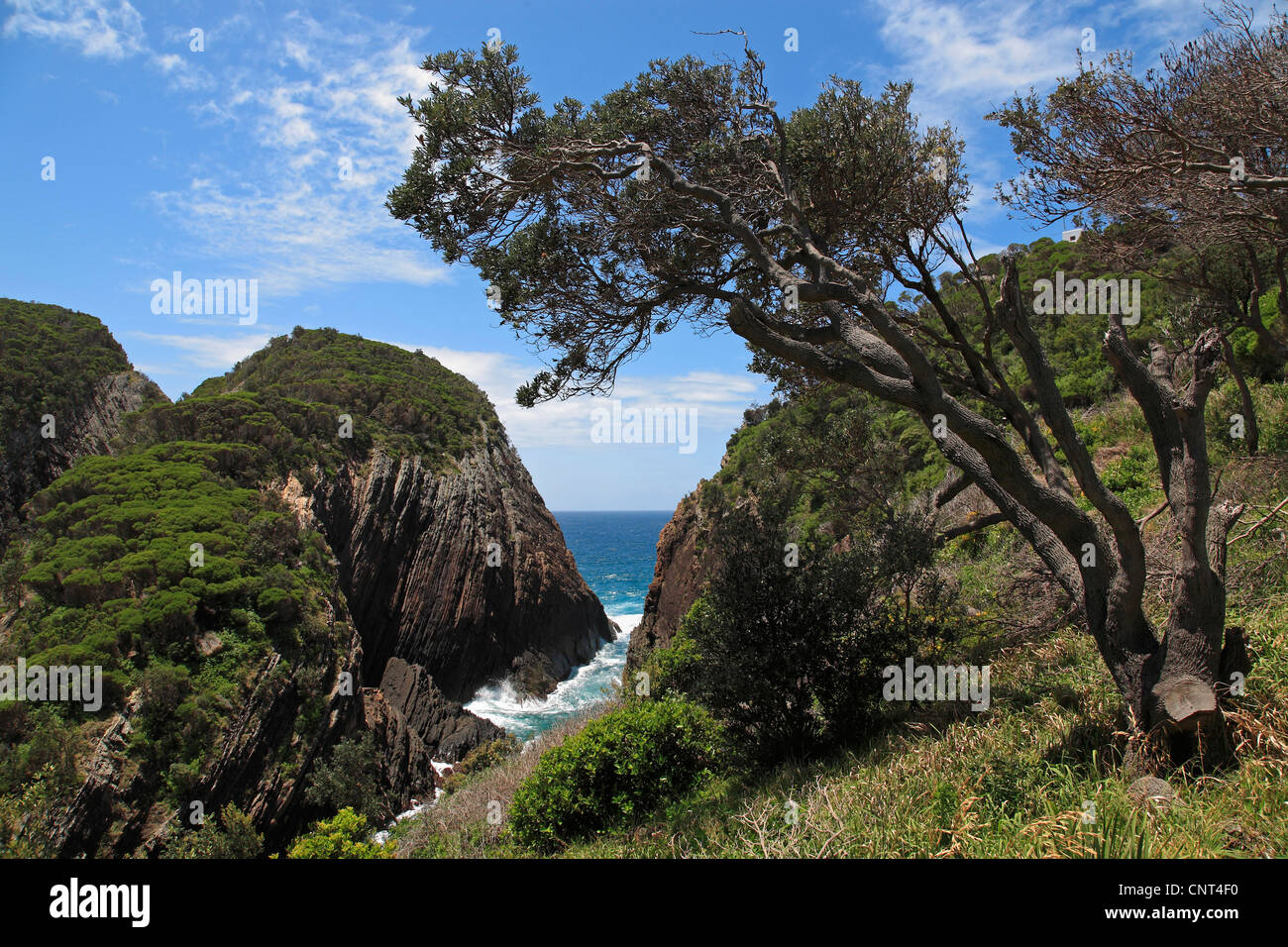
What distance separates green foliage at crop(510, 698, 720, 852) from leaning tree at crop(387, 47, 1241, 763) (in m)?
4.24

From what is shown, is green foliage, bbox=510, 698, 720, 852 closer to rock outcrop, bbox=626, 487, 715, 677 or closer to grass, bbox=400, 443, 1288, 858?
grass, bbox=400, 443, 1288, 858

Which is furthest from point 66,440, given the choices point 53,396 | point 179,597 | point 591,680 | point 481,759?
point 591,680

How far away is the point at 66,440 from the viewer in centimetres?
3444

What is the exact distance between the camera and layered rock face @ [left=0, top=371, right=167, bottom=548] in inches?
1246

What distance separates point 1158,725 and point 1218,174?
22.5 ft

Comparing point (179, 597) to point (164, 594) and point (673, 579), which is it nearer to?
point (164, 594)

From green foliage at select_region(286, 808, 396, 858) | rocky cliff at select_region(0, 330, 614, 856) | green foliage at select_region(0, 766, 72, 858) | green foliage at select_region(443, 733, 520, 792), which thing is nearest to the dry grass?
green foliage at select_region(286, 808, 396, 858)

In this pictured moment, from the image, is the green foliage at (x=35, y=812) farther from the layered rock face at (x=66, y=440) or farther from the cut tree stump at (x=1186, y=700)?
the layered rock face at (x=66, y=440)

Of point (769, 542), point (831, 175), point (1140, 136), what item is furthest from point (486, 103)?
point (1140, 136)

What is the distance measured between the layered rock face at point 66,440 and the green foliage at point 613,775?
3184 cm

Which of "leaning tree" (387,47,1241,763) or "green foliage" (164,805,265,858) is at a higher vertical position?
"leaning tree" (387,47,1241,763)

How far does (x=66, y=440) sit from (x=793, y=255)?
1620 inches

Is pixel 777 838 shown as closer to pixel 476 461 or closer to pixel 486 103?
pixel 486 103
